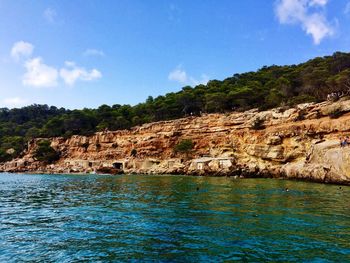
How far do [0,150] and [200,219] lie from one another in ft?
304

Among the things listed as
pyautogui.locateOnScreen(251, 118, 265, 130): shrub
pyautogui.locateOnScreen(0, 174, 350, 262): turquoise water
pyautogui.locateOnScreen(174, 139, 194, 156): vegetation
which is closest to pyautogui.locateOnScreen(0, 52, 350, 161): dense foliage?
pyautogui.locateOnScreen(251, 118, 265, 130): shrub

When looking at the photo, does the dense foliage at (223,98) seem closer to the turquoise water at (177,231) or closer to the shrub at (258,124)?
the shrub at (258,124)

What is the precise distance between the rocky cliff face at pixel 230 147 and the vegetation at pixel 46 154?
5.88ft

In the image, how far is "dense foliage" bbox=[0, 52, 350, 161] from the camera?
205ft

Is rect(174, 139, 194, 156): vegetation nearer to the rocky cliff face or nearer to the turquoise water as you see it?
the rocky cliff face

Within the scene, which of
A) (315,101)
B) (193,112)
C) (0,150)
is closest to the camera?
(315,101)

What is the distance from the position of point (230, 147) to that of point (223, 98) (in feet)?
54.4

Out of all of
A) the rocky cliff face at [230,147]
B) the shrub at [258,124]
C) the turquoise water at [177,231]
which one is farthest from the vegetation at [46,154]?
the turquoise water at [177,231]

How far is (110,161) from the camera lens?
7262cm

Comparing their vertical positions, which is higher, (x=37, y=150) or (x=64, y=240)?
(x=37, y=150)

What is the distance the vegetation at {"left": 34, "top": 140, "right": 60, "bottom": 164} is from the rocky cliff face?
5.88 feet

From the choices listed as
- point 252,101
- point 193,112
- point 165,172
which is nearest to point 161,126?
point 193,112

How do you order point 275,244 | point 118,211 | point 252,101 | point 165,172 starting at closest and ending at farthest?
1. point 275,244
2. point 118,211
3. point 165,172
4. point 252,101

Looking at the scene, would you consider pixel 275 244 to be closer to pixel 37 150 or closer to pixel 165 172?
pixel 165 172
